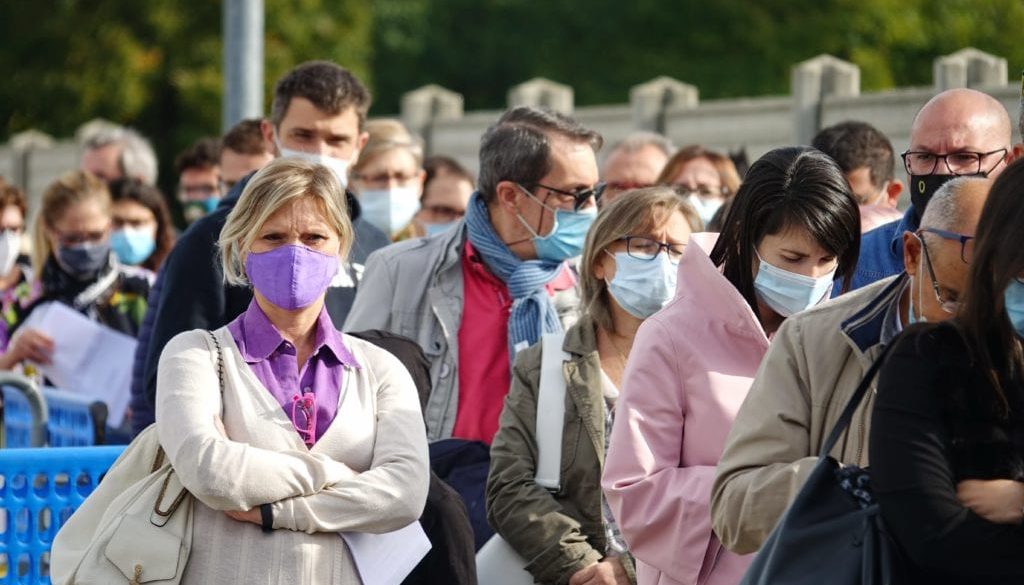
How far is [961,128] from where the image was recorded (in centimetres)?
593

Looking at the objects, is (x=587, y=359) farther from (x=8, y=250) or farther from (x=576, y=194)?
(x=8, y=250)

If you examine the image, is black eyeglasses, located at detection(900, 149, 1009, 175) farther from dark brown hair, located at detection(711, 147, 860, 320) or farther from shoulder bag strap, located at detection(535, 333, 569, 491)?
shoulder bag strap, located at detection(535, 333, 569, 491)

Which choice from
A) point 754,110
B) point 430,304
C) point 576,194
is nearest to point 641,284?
point 576,194

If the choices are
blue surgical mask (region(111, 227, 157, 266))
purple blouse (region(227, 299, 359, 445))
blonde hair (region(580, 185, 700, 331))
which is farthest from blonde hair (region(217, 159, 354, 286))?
blue surgical mask (region(111, 227, 157, 266))

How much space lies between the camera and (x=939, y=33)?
95.9 feet

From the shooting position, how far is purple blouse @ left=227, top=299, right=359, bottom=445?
4.88m

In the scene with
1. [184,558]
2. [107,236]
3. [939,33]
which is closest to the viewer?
[184,558]

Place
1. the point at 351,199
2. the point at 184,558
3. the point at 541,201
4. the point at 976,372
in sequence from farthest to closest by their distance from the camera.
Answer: the point at 351,199 < the point at 541,201 < the point at 184,558 < the point at 976,372

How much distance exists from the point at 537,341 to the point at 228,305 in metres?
0.99

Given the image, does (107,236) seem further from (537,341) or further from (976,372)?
(976,372)

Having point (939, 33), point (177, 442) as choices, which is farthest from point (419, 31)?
point (177, 442)

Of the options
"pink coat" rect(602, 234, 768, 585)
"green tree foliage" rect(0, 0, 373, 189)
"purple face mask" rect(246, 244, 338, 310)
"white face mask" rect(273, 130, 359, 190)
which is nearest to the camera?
"pink coat" rect(602, 234, 768, 585)

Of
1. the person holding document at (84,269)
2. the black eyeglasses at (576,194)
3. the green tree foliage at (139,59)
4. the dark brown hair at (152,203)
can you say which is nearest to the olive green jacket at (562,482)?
the black eyeglasses at (576,194)

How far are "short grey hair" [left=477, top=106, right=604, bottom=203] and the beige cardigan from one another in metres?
1.66
